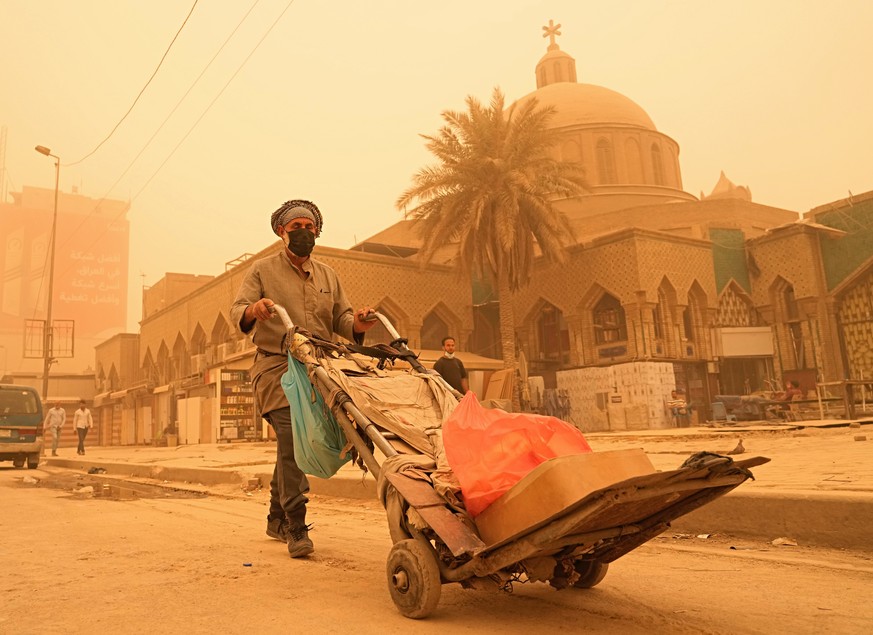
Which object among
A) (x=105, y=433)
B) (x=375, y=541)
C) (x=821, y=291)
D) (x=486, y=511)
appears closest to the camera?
(x=486, y=511)

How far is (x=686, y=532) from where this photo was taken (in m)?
4.01

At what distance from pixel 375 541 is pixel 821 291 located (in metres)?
26.9

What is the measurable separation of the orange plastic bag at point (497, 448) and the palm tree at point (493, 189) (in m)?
20.9

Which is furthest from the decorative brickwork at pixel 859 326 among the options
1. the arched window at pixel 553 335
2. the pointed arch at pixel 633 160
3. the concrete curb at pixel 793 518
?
the concrete curb at pixel 793 518

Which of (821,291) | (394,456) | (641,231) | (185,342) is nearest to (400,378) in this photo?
(394,456)

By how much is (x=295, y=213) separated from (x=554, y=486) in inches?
95.5

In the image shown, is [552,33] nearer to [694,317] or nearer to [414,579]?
[694,317]

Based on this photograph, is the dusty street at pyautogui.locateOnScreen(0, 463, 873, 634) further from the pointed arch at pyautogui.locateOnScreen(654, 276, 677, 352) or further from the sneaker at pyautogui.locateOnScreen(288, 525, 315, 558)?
the pointed arch at pyautogui.locateOnScreen(654, 276, 677, 352)

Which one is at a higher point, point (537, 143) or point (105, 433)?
point (537, 143)

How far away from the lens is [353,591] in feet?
8.94

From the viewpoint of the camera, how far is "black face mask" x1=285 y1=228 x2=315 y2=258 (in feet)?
12.4

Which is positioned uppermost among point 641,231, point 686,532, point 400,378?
point 641,231

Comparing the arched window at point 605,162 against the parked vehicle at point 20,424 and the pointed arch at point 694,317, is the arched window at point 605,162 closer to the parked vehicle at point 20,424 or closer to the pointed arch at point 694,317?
the pointed arch at point 694,317

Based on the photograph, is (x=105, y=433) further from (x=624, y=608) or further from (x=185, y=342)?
(x=624, y=608)
